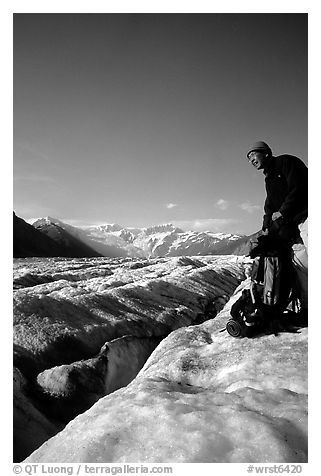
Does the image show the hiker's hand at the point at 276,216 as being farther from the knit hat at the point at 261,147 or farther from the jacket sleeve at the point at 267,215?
the knit hat at the point at 261,147

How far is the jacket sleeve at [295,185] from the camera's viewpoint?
5.99 m

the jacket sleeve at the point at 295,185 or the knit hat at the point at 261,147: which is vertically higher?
the knit hat at the point at 261,147

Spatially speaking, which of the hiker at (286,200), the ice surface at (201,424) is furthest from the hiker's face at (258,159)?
the ice surface at (201,424)

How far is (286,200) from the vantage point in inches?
241

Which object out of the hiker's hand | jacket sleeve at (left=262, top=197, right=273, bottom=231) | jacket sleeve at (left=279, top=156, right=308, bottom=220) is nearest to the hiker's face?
jacket sleeve at (left=279, top=156, right=308, bottom=220)

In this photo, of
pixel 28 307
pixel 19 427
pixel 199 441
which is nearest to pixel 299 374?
pixel 199 441

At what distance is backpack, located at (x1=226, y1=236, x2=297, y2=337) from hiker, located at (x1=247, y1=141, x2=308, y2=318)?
19 centimetres

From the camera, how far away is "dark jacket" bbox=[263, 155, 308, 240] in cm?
601

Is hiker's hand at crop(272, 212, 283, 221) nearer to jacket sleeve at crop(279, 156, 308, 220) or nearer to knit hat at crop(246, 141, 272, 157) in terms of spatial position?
jacket sleeve at crop(279, 156, 308, 220)

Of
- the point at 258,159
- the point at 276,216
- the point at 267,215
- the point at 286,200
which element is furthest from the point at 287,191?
the point at 258,159

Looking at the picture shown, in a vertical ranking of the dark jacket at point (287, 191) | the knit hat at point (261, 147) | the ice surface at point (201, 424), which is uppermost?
the knit hat at point (261, 147)

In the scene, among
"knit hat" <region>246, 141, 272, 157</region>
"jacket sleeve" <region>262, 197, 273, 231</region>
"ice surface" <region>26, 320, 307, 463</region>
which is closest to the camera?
"ice surface" <region>26, 320, 307, 463</region>

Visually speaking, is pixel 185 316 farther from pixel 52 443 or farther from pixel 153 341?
pixel 52 443

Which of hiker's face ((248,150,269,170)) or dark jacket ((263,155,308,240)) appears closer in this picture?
dark jacket ((263,155,308,240))
